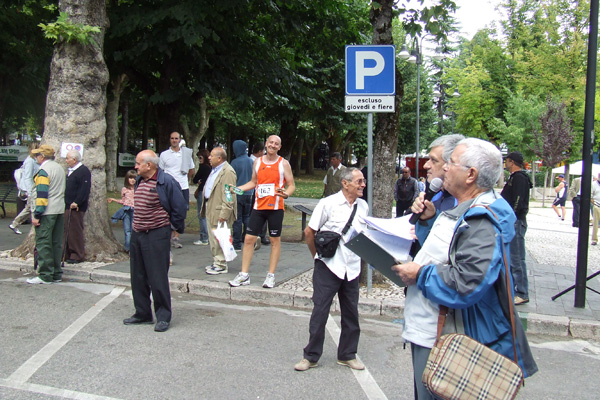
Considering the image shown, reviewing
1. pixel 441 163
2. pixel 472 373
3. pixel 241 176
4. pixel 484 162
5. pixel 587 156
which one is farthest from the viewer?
pixel 241 176

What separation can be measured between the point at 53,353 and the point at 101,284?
112 inches

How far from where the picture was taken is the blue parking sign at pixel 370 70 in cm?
647

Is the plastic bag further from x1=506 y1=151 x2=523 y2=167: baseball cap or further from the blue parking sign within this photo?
x1=506 y1=151 x2=523 y2=167: baseball cap

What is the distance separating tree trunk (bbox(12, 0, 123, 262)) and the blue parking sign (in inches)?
170

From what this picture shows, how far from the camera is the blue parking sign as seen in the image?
21.2 feet

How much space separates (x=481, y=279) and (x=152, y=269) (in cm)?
391

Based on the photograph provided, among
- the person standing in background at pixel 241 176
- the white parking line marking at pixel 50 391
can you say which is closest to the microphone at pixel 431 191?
the white parking line marking at pixel 50 391

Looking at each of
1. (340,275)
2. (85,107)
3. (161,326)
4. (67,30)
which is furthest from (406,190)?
(340,275)

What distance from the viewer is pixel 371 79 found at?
6539 millimetres

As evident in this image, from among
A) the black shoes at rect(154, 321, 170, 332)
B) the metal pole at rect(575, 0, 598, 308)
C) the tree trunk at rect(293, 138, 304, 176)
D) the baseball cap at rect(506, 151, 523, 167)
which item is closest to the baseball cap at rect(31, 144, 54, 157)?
the black shoes at rect(154, 321, 170, 332)

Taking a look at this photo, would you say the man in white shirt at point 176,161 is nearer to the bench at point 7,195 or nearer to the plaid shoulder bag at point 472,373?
the bench at point 7,195

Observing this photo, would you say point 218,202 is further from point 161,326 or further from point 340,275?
point 340,275

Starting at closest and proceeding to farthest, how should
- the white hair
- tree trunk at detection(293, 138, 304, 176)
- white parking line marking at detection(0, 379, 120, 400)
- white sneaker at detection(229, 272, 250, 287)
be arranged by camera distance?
the white hair, white parking line marking at detection(0, 379, 120, 400), white sneaker at detection(229, 272, 250, 287), tree trunk at detection(293, 138, 304, 176)

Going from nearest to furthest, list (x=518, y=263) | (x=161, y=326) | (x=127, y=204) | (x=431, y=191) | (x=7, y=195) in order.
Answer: (x=431, y=191)
(x=161, y=326)
(x=518, y=263)
(x=127, y=204)
(x=7, y=195)
